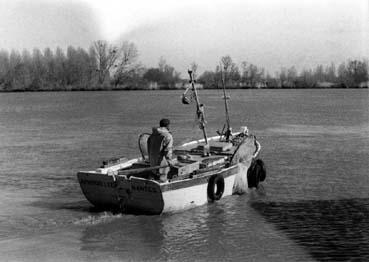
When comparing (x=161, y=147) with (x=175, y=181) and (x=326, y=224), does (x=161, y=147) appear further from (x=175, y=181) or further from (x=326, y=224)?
(x=326, y=224)

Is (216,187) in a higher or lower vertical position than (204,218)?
higher

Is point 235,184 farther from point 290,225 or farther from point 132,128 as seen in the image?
point 132,128

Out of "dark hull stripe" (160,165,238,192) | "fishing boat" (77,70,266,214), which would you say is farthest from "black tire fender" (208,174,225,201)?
"dark hull stripe" (160,165,238,192)

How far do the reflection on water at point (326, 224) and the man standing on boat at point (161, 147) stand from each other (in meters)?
2.71

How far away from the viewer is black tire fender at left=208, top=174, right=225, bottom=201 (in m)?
14.4

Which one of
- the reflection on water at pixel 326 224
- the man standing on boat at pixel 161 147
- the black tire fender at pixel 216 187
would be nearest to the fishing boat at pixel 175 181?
the black tire fender at pixel 216 187

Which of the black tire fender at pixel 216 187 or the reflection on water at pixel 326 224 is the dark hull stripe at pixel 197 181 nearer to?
the black tire fender at pixel 216 187

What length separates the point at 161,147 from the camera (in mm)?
13461

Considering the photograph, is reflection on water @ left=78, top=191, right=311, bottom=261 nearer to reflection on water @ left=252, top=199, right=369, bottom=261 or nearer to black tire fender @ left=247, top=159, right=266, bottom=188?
reflection on water @ left=252, top=199, right=369, bottom=261

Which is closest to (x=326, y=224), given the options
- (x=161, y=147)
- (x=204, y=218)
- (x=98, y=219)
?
(x=204, y=218)

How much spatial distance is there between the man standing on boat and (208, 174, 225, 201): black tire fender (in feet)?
→ 4.38

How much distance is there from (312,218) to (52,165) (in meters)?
10.7

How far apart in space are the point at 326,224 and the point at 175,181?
3.54 meters

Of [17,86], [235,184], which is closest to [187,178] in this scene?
[235,184]
